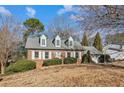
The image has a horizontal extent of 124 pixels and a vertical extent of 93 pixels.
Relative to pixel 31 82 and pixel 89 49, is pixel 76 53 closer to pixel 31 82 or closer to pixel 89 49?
pixel 89 49

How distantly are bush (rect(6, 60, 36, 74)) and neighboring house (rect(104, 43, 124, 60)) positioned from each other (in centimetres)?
176

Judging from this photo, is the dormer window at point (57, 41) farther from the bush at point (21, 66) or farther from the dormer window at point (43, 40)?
the bush at point (21, 66)

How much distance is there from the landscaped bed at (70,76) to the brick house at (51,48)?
312 mm

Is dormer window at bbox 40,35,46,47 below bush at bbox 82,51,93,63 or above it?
above

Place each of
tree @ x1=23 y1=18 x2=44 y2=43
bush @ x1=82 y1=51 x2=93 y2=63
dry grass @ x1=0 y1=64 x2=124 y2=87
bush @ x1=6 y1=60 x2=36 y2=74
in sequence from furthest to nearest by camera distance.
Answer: bush @ x1=82 y1=51 x2=93 y2=63, bush @ x1=6 y1=60 x2=36 y2=74, tree @ x1=23 y1=18 x2=44 y2=43, dry grass @ x1=0 y1=64 x2=124 y2=87

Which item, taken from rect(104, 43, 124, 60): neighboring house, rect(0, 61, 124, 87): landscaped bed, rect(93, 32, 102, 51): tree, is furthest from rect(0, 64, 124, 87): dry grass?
rect(93, 32, 102, 51): tree

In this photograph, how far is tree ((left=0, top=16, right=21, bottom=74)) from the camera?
7559mm

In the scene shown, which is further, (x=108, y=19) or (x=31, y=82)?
(x=108, y=19)

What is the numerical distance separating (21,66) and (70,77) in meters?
1.30

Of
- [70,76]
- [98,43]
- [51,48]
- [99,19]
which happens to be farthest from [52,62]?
[99,19]

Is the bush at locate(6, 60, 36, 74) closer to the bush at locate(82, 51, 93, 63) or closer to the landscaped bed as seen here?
the landscaped bed

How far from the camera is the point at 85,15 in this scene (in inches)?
289

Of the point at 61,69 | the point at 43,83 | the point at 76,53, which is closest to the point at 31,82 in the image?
the point at 43,83
